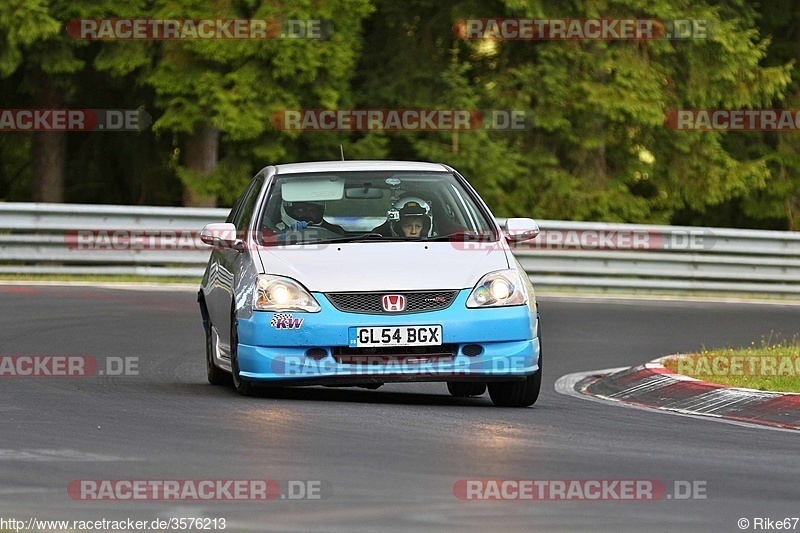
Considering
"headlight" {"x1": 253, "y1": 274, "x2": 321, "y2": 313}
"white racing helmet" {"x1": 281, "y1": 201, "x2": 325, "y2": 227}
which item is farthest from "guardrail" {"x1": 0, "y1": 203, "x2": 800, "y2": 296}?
"headlight" {"x1": 253, "y1": 274, "x2": 321, "y2": 313}

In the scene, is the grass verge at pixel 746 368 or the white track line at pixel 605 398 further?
the grass verge at pixel 746 368

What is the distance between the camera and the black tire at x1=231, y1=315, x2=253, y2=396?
35.1 feet

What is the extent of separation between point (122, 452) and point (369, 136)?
830 inches

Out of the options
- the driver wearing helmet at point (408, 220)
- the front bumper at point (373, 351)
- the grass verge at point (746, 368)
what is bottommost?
the grass verge at point (746, 368)

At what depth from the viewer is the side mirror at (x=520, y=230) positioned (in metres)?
11.3

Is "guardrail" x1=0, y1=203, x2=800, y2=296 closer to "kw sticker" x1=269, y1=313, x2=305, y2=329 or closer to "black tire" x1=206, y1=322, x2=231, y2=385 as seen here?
"black tire" x1=206, y1=322, x2=231, y2=385

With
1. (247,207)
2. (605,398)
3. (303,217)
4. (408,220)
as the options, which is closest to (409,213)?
(408,220)

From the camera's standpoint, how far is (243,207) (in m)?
12.3

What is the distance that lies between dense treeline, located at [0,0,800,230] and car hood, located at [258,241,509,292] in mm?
16228

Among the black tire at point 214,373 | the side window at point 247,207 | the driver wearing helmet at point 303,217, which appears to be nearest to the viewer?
the driver wearing helmet at point 303,217

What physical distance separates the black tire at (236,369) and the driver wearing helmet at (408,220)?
1.19 meters

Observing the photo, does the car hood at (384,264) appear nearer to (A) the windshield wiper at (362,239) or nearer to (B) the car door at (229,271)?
(A) the windshield wiper at (362,239)

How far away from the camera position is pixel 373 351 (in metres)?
10.3

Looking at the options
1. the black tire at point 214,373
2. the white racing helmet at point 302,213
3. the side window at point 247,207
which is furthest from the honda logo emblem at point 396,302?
the black tire at point 214,373
